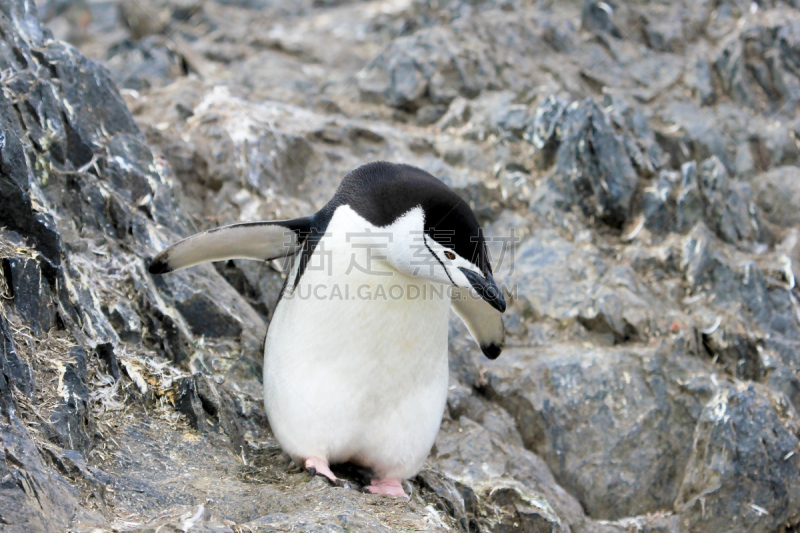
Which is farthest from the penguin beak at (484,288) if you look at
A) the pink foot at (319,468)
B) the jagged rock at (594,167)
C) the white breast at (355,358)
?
the jagged rock at (594,167)

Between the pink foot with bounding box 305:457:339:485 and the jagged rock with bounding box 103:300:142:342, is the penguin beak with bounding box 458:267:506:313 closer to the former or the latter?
the pink foot with bounding box 305:457:339:485

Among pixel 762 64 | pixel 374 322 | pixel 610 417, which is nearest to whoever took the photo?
pixel 374 322

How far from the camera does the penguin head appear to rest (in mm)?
3078

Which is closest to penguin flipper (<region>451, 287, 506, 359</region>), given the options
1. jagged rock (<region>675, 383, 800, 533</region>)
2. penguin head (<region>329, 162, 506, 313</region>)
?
penguin head (<region>329, 162, 506, 313</region>)

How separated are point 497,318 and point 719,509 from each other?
7.26 ft

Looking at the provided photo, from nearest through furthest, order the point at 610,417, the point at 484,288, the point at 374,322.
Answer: the point at 484,288 < the point at 374,322 < the point at 610,417

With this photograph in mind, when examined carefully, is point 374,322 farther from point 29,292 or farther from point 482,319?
point 29,292

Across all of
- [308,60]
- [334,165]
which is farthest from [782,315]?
[308,60]

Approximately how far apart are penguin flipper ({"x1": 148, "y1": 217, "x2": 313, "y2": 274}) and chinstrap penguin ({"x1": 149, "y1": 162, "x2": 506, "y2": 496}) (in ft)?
0.56

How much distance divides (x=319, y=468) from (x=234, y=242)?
51.1 inches

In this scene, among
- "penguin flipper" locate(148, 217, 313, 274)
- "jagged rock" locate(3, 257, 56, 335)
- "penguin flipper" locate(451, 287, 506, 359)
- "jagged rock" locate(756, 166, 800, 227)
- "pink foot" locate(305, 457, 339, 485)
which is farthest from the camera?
"jagged rock" locate(756, 166, 800, 227)

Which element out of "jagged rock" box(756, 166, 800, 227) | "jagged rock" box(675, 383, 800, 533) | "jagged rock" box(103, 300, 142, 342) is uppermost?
"jagged rock" box(103, 300, 142, 342)

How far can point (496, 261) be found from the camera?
6219mm

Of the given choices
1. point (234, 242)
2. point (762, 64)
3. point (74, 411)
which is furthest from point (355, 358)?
point (762, 64)
